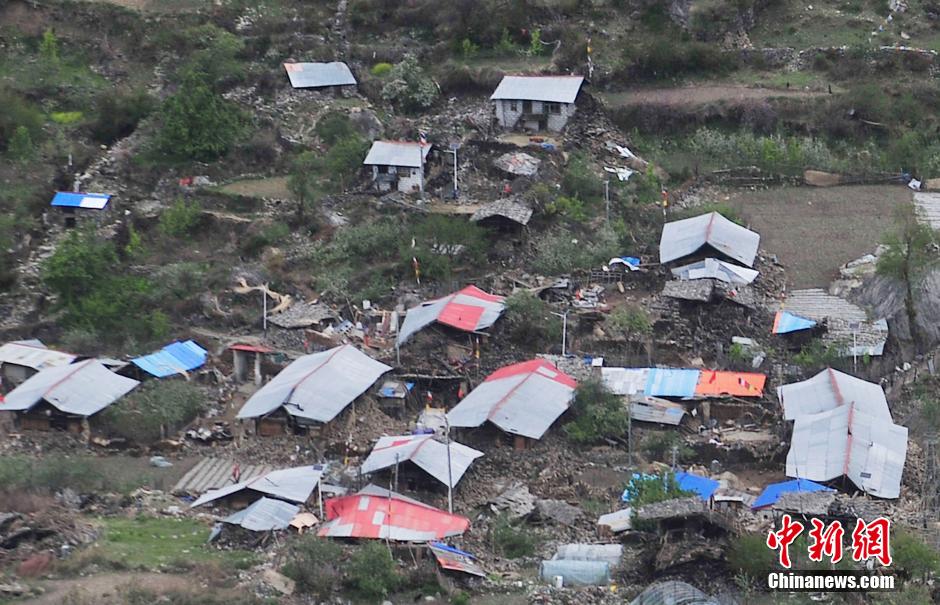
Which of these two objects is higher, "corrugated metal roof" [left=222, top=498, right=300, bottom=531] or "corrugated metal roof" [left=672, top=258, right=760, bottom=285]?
"corrugated metal roof" [left=672, top=258, right=760, bottom=285]

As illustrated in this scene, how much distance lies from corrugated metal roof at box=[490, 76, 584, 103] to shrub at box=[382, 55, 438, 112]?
1.53 meters

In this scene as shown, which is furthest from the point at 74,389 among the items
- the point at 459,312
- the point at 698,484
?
the point at 698,484

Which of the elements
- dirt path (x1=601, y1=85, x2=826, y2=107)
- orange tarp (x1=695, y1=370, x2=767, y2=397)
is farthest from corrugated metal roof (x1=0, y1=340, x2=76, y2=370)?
dirt path (x1=601, y1=85, x2=826, y2=107)

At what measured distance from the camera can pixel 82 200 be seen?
120 feet

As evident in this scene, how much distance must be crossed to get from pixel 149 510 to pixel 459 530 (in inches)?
183

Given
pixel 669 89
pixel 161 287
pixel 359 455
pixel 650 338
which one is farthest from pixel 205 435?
pixel 669 89

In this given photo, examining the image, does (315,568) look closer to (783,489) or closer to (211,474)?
(211,474)

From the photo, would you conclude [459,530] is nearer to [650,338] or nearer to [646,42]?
[650,338]

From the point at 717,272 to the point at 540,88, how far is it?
26.4 feet

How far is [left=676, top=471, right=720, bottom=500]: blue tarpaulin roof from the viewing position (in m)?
25.8

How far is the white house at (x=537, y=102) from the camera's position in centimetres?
3838

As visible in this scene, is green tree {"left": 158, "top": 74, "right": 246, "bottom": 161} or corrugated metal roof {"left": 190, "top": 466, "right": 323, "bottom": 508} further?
green tree {"left": 158, "top": 74, "right": 246, "bottom": 161}

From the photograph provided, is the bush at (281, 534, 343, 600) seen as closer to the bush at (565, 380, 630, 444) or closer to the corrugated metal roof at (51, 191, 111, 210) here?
the bush at (565, 380, 630, 444)

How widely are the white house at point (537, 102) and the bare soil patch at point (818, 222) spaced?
4211 mm
